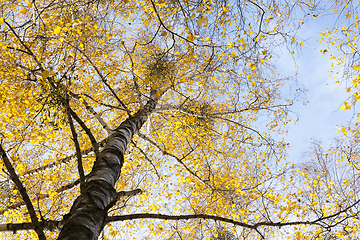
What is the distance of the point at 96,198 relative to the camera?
1958 mm

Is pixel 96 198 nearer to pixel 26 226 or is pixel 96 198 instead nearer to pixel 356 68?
pixel 26 226

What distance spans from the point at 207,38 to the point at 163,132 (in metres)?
6.05

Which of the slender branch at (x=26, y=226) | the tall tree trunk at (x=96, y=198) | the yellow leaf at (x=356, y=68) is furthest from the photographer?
the yellow leaf at (x=356, y=68)

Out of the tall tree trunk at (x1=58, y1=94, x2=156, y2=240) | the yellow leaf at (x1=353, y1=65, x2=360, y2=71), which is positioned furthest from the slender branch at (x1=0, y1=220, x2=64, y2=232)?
the yellow leaf at (x1=353, y1=65, x2=360, y2=71)

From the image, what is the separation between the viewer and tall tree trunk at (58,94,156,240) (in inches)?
61.3

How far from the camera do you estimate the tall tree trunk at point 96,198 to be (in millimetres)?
1556

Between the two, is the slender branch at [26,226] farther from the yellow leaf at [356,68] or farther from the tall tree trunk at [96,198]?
the yellow leaf at [356,68]

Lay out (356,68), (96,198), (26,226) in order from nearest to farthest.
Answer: (26,226) < (96,198) < (356,68)

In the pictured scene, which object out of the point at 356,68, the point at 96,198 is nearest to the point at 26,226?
the point at 96,198

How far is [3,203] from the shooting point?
17.3 feet

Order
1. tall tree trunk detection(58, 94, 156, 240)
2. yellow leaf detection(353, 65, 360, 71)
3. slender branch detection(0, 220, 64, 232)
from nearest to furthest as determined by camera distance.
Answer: tall tree trunk detection(58, 94, 156, 240) < slender branch detection(0, 220, 64, 232) < yellow leaf detection(353, 65, 360, 71)

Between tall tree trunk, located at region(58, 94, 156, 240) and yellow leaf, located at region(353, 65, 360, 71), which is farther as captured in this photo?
yellow leaf, located at region(353, 65, 360, 71)

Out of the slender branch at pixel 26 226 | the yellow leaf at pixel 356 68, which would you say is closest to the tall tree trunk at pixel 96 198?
the slender branch at pixel 26 226

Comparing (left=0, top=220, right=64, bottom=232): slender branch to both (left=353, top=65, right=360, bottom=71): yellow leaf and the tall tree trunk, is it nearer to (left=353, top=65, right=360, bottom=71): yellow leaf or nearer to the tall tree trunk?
the tall tree trunk
